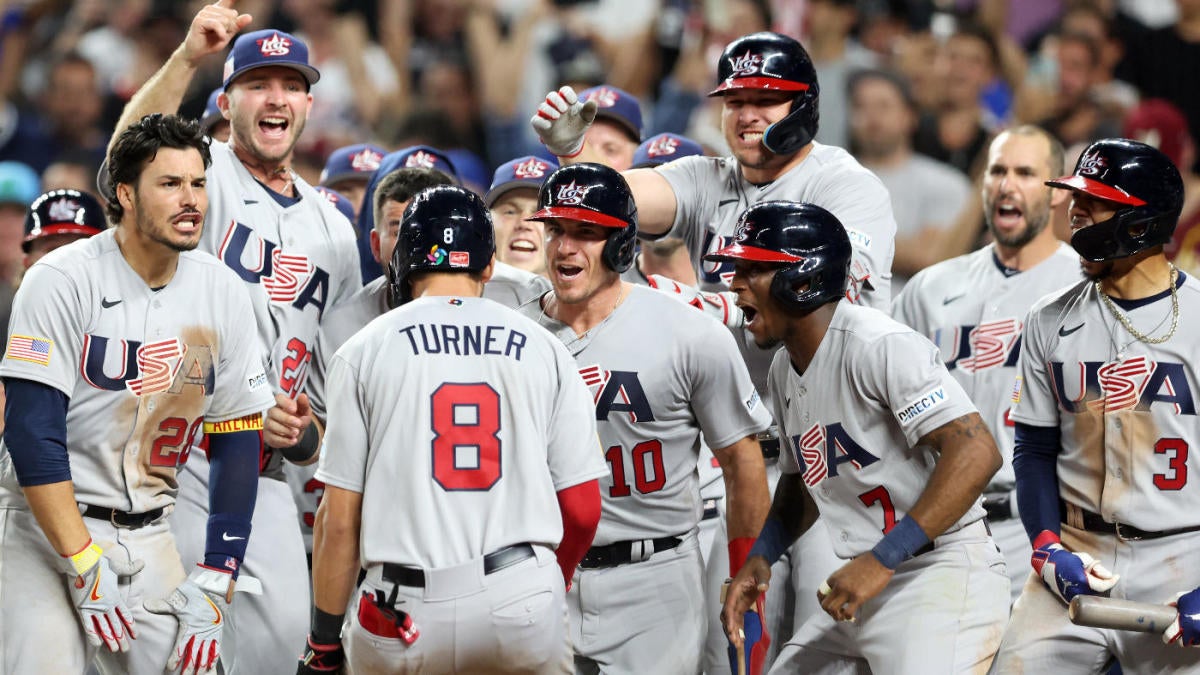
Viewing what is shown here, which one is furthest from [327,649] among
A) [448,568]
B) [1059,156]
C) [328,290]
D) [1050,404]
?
[1059,156]

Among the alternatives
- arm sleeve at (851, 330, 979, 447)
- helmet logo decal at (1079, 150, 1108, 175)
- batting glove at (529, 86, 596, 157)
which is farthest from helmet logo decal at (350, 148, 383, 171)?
helmet logo decal at (1079, 150, 1108, 175)

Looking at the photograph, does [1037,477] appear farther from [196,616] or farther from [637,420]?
[196,616]

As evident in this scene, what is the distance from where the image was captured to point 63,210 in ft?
22.2

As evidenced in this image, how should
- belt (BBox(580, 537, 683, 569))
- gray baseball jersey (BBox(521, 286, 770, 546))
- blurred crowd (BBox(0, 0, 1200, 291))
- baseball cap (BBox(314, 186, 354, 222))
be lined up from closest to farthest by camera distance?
gray baseball jersey (BBox(521, 286, 770, 546)), belt (BBox(580, 537, 683, 569)), baseball cap (BBox(314, 186, 354, 222)), blurred crowd (BBox(0, 0, 1200, 291))

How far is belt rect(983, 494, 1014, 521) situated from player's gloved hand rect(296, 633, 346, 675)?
11.4 feet

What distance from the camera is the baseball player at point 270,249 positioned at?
20.0 feet

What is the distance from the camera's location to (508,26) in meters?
12.5

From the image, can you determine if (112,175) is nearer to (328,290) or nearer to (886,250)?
(328,290)

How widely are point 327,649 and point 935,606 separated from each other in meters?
1.97

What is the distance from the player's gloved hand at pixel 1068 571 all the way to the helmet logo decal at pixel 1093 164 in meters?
1.29

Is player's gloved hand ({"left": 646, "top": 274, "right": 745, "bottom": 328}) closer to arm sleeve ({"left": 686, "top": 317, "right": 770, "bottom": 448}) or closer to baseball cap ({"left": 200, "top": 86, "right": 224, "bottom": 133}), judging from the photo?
arm sleeve ({"left": 686, "top": 317, "right": 770, "bottom": 448})

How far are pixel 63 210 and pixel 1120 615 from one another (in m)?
4.95

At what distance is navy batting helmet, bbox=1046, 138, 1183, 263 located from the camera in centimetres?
496

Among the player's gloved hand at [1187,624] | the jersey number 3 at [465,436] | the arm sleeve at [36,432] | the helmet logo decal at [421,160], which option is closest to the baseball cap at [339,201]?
the helmet logo decal at [421,160]
